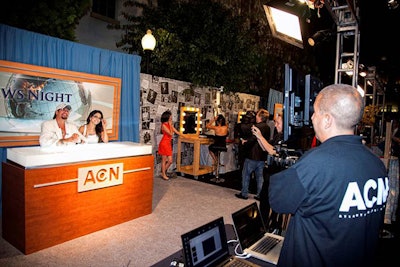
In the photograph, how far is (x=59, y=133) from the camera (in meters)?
3.73

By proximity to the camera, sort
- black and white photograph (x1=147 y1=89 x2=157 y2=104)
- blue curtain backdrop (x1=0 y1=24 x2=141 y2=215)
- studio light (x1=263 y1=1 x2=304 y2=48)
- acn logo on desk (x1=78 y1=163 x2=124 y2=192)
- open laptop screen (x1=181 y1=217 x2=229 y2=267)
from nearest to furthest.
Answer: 1. open laptop screen (x1=181 y1=217 x2=229 y2=267)
2. acn logo on desk (x1=78 y1=163 x2=124 y2=192)
3. studio light (x1=263 y1=1 x2=304 y2=48)
4. blue curtain backdrop (x1=0 y1=24 x2=141 y2=215)
5. black and white photograph (x1=147 y1=89 x2=157 y2=104)

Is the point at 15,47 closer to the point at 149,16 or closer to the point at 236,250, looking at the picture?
the point at 236,250

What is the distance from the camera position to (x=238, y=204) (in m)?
5.16

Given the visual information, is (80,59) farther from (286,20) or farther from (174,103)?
(286,20)

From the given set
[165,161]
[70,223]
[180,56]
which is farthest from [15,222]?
[180,56]

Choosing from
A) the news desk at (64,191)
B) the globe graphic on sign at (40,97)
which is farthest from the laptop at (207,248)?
the globe graphic on sign at (40,97)

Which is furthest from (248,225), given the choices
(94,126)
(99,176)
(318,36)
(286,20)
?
(318,36)

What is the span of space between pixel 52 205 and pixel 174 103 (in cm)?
434

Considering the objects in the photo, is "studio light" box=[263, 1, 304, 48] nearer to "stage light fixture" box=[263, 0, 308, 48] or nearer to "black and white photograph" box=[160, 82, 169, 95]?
"stage light fixture" box=[263, 0, 308, 48]

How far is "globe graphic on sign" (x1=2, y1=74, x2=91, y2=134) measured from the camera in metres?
4.10

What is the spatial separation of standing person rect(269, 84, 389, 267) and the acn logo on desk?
9.19ft

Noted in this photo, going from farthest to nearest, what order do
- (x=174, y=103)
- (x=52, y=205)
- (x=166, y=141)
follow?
(x=174, y=103) < (x=166, y=141) < (x=52, y=205)

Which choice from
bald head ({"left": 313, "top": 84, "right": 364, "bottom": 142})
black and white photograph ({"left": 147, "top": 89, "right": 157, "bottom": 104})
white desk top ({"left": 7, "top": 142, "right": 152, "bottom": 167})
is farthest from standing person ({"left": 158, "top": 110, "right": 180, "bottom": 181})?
bald head ({"left": 313, "top": 84, "right": 364, "bottom": 142})

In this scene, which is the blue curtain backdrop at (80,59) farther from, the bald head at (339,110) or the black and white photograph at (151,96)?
the bald head at (339,110)
